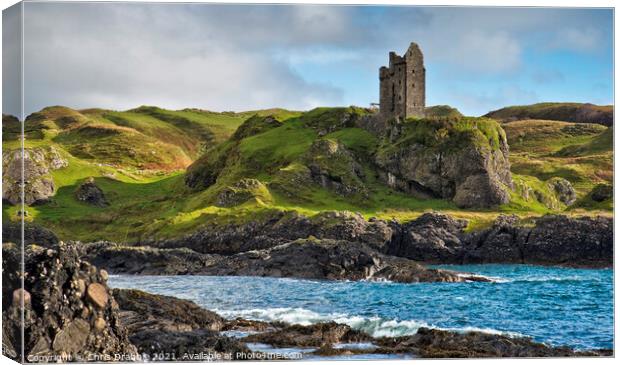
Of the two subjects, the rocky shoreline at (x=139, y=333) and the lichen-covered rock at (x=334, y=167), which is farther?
the lichen-covered rock at (x=334, y=167)

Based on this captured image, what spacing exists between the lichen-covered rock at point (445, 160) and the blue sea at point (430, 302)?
18.9 metres

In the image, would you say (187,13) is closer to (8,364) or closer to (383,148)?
(8,364)

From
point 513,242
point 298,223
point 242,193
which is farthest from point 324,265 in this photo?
point 242,193

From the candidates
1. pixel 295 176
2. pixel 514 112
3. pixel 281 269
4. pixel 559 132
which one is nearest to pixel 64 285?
pixel 281 269

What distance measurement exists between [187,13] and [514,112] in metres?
102

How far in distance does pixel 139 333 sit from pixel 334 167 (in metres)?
43.6

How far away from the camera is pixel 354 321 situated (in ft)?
70.8

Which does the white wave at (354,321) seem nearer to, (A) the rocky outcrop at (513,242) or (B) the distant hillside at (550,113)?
(A) the rocky outcrop at (513,242)

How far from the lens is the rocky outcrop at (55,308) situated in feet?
52.2

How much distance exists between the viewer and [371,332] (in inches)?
819

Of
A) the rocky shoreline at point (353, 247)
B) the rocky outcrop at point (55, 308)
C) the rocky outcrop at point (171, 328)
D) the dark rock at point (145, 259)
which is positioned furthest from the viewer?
the dark rock at point (145, 259)

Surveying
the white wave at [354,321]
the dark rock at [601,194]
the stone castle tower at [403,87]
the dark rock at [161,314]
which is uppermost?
the stone castle tower at [403,87]

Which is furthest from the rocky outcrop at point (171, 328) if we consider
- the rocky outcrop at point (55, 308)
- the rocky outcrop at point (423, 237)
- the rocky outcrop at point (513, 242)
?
the rocky outcrop at point (513, 242)

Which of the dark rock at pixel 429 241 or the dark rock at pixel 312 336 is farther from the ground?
the dark rock at pixel 429 241
